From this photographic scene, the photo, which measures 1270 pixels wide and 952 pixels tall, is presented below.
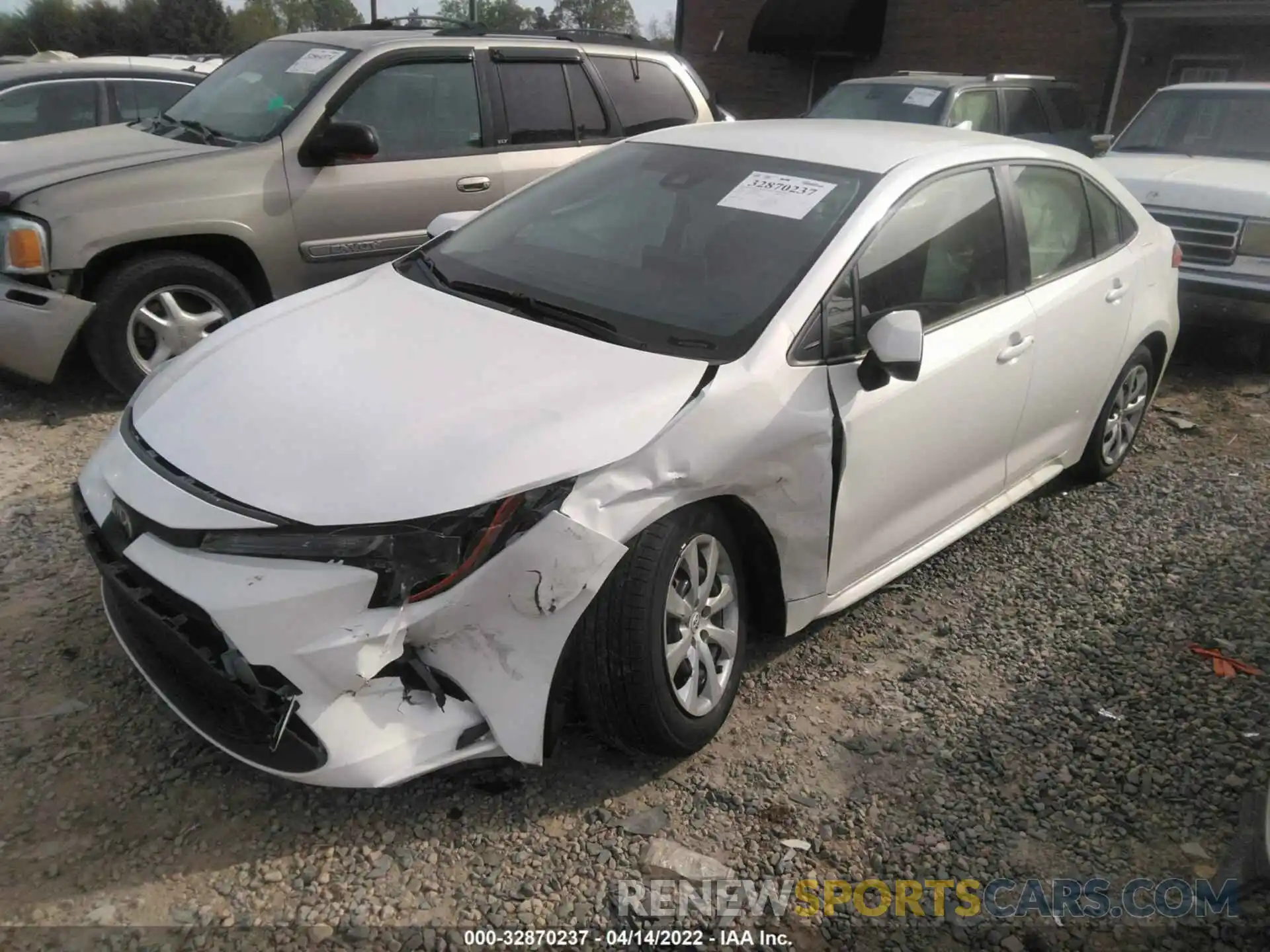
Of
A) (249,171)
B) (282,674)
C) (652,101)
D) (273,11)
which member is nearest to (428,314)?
(282,674)

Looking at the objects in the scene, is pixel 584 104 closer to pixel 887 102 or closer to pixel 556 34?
pixel 556 34

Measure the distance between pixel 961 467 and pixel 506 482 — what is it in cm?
190

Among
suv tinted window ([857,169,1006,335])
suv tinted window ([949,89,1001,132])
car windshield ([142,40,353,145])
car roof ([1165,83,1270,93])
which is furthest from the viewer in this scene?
suv tinted window ([949,89,1001,132])

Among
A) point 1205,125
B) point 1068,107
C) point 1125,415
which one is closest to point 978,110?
point 1068,107

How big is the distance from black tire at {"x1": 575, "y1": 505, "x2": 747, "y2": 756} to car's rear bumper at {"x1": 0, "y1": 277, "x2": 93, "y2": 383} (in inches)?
136

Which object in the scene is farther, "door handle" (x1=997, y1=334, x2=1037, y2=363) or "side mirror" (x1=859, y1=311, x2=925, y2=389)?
"door handle" (x1=997, y1=334, x2=1037, y2=363)

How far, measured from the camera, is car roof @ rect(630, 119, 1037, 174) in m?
3.35

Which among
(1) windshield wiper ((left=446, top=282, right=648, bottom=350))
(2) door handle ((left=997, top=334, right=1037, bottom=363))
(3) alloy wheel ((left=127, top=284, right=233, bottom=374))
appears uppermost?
(1) windshield wiper ((left=446, top=282, right=648, bottom=350))

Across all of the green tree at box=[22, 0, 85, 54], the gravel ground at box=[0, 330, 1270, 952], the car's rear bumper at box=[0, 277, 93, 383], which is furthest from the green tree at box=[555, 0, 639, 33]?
the gravel ground at box=[0, 330, 1270, 952]

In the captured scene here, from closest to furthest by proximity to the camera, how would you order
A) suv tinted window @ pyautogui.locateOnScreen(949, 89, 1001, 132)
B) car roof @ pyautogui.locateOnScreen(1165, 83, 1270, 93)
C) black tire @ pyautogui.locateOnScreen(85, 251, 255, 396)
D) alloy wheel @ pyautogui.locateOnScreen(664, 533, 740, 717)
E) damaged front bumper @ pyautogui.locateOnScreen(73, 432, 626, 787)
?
damaged front bumper @ pyautogui.locateOnScreen(73, 432, 626, 787), alloy wheel @ pyautogui.locateOnScreen(664, 533, 740, 717), black tire @ pyautogui.locateOnScreen(85, 251, 255, 396), car roof @ pyautogui.locateOnScreen(1165, 83, 1270, 93), suv tinted window @ pyautogui.locateOnScreen(949, 89, 1001, 132)

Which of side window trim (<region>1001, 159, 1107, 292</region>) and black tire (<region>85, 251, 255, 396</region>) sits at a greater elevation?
side window trim (<region>1001, 159, 1107, 292</region>)

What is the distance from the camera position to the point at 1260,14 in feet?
42.8

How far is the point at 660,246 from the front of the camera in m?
3.25

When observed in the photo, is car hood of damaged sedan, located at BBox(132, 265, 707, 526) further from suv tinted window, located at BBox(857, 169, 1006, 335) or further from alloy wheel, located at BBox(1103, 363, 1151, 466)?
alloy wheel, located at BBox(1103, 363, 1151, 466)
